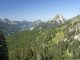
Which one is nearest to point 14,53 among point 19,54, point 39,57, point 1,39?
point 19,54

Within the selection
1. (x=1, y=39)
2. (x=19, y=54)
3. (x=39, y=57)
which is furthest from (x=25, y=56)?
(x=1, y=39)

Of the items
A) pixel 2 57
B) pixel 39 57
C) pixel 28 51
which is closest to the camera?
pixel 2 57

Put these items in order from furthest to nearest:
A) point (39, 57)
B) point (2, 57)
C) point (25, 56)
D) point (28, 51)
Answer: point (25, 56), point (28, 51), point (39, 57), point (2, 57)

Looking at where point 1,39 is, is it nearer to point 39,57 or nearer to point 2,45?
point 2,45

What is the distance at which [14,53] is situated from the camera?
114 metres

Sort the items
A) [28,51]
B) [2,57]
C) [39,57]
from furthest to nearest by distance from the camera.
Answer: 1. [28,51]
2. [39,57]
3. [2,57]

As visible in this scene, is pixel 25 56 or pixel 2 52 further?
pixel 25 56

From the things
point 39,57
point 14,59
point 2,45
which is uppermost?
point 2,45

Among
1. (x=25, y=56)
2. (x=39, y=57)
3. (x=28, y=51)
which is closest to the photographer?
(x=39, y=57)

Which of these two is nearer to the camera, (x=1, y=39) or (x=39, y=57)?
(x=1, y=39)

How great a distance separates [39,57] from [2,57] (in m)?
18.7

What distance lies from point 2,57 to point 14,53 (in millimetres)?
69866

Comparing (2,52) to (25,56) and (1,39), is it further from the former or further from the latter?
(25,56)

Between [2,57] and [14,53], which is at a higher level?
[2,57]
